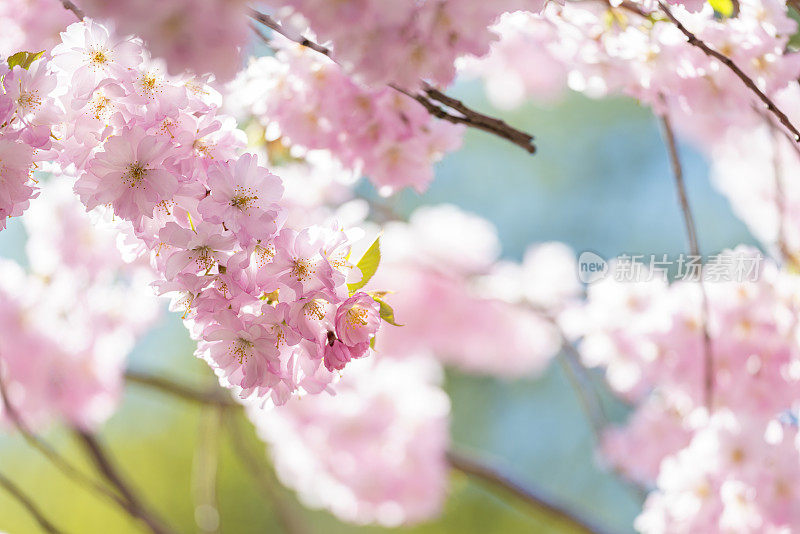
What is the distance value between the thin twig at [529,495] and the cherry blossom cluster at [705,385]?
0.76 feet

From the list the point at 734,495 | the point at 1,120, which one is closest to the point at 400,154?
the point at 1,120

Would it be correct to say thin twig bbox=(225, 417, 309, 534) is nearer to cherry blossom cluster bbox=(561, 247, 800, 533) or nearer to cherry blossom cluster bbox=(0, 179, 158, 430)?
cherry blossom cluster bbox=(0, 179, 158, 430)

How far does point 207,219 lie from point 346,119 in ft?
1.23

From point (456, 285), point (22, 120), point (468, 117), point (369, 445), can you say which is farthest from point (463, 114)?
point (456, 285)

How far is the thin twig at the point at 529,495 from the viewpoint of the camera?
167 cm

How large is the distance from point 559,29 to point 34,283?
1540 millimetres

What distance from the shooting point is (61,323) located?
2139 mm

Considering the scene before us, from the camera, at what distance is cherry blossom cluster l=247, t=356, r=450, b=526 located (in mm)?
2121

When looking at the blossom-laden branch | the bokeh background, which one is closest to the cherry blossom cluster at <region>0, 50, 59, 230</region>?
the blossom-laden branch

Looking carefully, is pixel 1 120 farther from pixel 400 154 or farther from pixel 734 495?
pixel 734 495

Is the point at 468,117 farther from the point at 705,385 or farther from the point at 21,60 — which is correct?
the point at 705,385

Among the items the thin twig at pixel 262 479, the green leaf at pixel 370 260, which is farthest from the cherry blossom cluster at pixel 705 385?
the thin twig at pixel 262 479

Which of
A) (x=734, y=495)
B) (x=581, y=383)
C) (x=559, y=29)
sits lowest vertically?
(x=581, y=383)

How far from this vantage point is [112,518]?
5.78 meters
